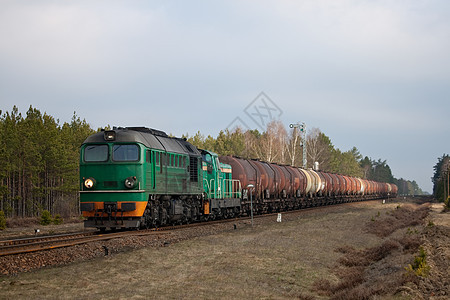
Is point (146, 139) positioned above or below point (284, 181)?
above

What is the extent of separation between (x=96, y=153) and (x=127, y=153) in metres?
1.35

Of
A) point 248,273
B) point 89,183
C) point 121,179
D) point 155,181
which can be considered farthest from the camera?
point 155,181

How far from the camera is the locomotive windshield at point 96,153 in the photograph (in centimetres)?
2022

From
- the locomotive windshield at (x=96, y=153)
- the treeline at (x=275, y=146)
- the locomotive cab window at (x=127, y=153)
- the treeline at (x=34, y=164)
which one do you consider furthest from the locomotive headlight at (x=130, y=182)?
the treeline at (x=275, y=146)

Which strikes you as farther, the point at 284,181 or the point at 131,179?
the point at 284,181

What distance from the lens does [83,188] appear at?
20078 millimetres

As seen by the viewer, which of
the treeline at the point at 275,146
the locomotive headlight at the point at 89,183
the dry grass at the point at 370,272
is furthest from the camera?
the treeline at the point at 275,146

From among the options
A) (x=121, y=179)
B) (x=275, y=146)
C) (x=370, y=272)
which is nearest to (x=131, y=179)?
(x=121, y=179)

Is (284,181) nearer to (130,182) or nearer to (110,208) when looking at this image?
(130,182)

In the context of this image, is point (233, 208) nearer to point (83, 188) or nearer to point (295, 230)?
point (295, 230)

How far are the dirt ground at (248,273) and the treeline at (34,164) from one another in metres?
37.9

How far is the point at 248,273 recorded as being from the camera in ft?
41.3

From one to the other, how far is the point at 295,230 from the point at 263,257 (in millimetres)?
8993

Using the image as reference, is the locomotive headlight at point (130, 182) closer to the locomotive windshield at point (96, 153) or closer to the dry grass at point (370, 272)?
the locomotive windshield at point (96, 153)
